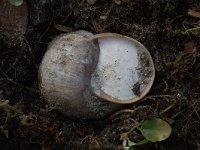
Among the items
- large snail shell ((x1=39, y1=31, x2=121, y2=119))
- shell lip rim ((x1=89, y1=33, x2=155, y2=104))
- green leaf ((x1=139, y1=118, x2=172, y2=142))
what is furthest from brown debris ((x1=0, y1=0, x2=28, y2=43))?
green leaf ((x1=139, y1=118, x2=172, y2=142))

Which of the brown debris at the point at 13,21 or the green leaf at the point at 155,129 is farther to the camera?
the brown debris at the point at 13,21

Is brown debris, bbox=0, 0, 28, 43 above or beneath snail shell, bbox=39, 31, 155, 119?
above

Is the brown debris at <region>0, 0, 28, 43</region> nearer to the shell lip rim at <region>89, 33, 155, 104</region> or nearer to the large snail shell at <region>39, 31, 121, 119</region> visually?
the large snail shell at <region>39, 31, 121, 119</region>

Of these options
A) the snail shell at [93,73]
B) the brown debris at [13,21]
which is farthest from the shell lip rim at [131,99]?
the brown debris at [13,21]

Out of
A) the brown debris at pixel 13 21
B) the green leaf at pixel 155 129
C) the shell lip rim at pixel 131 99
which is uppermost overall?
the brown debris at pixel 13 21

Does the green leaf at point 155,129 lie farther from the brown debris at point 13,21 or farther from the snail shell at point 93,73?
the brown debris at point 13,21

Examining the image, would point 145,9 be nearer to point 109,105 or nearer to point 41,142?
point 109,105
